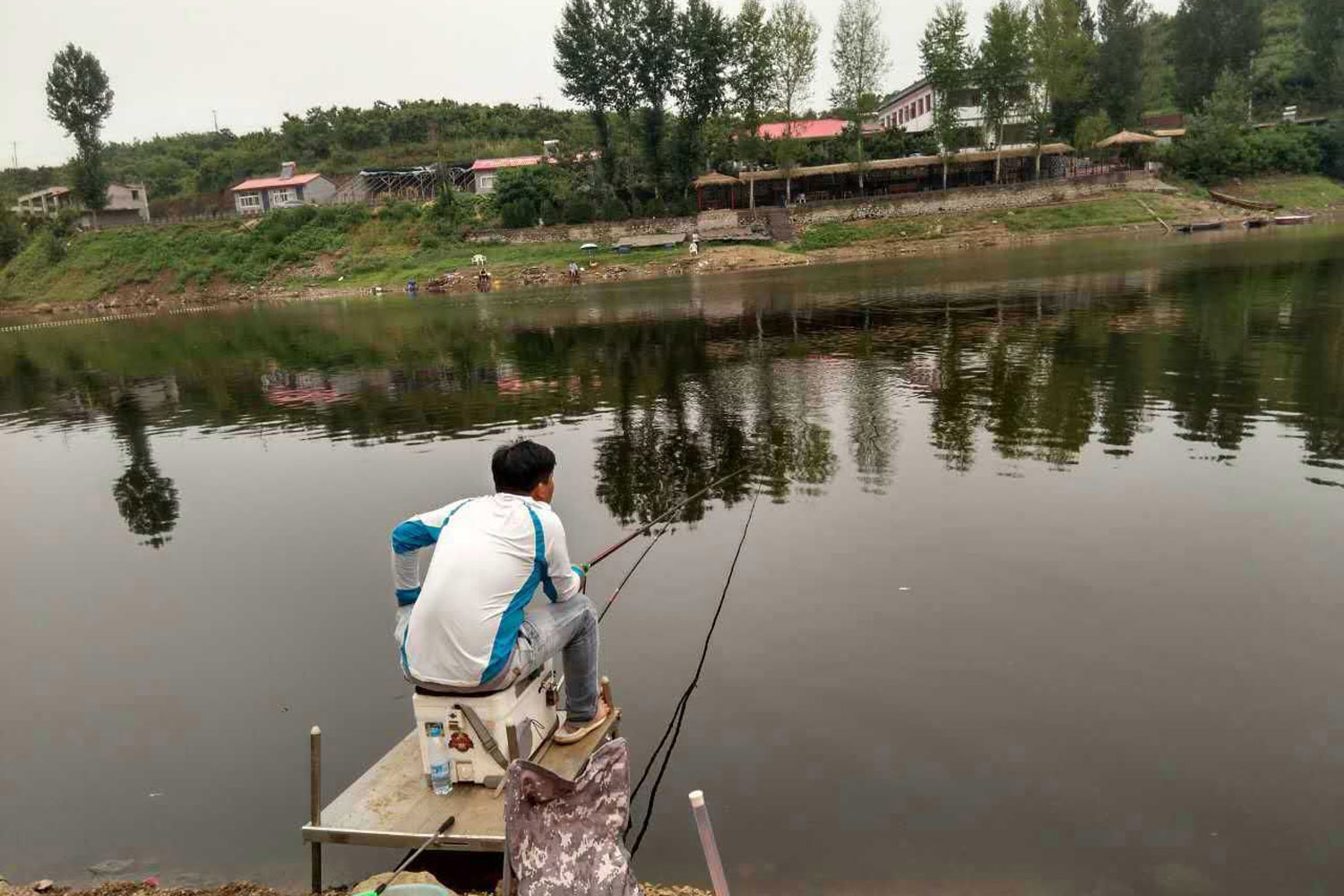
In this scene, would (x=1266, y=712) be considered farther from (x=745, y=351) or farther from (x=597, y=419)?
(x=745, y=351)

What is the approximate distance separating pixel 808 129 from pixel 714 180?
18.1 meters

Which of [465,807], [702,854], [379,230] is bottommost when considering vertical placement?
[702,854]

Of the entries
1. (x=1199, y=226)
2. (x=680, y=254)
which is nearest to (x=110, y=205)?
(x=680, y=254)

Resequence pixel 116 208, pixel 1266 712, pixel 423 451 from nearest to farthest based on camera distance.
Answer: pixel 1266 712, pixel 423 451, pixel 116 208

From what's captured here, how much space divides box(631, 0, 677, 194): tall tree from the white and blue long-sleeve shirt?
229 ft

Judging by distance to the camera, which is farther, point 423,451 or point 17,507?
point 423,451

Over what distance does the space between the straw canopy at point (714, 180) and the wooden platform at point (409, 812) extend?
6424cm

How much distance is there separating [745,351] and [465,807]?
18.4 metres

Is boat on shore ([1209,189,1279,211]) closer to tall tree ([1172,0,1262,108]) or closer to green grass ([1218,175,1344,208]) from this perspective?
green grass ([1218,175,1344,208])

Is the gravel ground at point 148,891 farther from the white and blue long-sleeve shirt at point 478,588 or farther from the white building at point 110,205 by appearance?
the white building at point 110,205

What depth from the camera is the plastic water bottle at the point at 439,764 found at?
4.71m

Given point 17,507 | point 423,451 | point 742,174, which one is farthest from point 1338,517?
point 742,174

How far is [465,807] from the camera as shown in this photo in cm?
461

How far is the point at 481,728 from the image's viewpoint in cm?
459
